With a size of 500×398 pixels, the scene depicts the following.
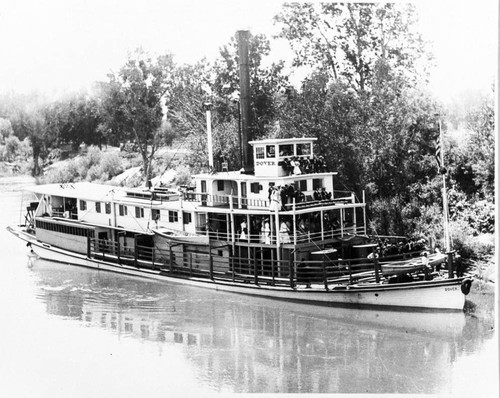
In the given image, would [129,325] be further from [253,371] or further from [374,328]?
[374,328]

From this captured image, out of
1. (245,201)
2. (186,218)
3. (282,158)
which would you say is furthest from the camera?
(186,218)

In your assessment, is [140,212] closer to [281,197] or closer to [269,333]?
[281,197]

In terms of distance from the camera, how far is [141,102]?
52.2 ft

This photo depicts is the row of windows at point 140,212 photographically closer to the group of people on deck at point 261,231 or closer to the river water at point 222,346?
the group of people on deck at point 261,231

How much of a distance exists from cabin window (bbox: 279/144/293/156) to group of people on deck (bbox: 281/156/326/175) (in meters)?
0.10

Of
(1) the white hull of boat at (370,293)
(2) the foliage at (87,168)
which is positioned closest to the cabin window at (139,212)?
(2) the foliage at (87,168)

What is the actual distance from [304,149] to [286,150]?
1.57 feet

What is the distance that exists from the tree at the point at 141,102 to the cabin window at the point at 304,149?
288cm

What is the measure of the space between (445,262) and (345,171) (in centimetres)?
308

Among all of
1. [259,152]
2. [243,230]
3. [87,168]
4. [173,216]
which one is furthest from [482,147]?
[87,168]

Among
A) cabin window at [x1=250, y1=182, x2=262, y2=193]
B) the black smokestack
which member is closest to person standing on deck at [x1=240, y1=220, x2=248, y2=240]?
cabin window at [x1=250, y1=182, x2=262, y2=193]

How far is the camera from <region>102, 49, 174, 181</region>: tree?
582 inches

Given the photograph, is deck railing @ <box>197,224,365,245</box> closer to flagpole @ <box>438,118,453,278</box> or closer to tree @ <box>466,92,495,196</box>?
flagpole @ <box>438,118,453,278</box>

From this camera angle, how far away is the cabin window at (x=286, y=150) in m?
13.2
